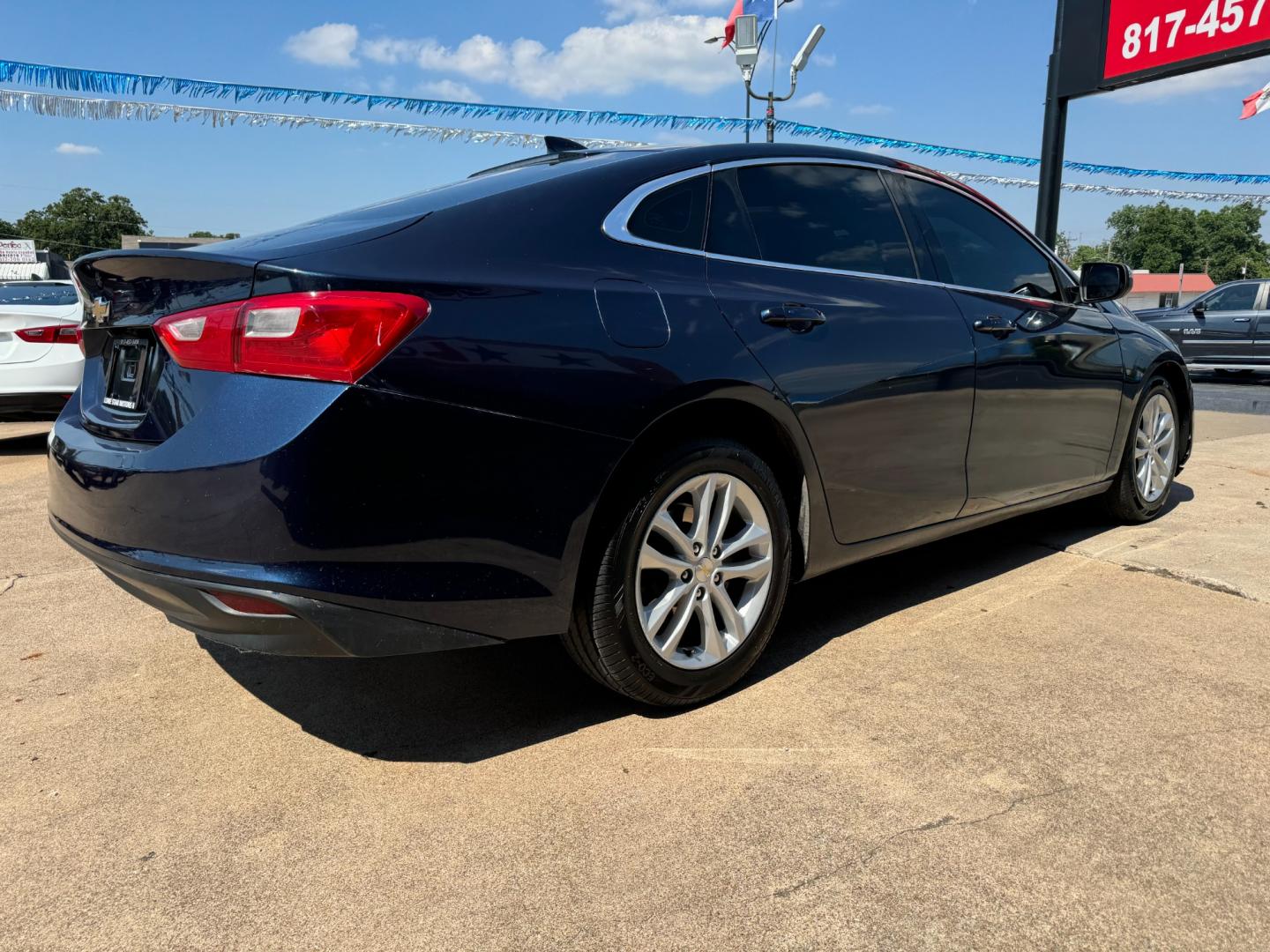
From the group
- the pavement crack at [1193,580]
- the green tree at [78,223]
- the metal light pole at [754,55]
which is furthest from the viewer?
the green tree at [78,223]

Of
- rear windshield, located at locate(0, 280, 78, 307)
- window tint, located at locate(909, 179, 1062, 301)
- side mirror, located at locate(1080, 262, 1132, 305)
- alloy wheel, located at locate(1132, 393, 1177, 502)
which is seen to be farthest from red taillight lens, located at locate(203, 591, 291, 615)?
rear windshield, located at locate(0, 280, 78, 307)

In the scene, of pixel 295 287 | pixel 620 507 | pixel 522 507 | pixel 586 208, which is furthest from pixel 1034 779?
pixel 295 287

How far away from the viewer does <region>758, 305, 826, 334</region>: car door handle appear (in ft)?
9.04

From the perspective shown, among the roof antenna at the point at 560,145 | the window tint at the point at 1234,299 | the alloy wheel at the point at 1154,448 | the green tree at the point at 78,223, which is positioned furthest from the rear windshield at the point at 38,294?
the green tree at the point at 78,223

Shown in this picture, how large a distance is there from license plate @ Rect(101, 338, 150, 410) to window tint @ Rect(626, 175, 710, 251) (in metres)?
1.28

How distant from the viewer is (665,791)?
2281 millimetres

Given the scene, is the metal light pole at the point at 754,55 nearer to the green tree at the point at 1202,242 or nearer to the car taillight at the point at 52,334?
the car taillight at the point at 52,334

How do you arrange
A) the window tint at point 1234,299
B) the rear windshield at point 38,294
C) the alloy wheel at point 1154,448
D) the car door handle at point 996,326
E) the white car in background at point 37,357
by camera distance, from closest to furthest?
the car door handle at point 996,326 < the alloy wheel at point 1154,448 < the white car in background at point 37,357 < the rear windshield at point 38,294 < the window tint at point 1234,299

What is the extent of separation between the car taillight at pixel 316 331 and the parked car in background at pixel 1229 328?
1588 centimetres

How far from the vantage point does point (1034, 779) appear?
2.30m

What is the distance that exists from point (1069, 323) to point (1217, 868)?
256cm

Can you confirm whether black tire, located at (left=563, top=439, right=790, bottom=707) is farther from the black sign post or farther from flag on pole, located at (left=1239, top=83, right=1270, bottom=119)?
flag on pole, located at (left=1239, top=83, right=1270, bottom=119)

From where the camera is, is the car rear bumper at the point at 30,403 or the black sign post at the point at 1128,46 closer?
the car rear bumper at the point at 30,403

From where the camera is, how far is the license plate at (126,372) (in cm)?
238
